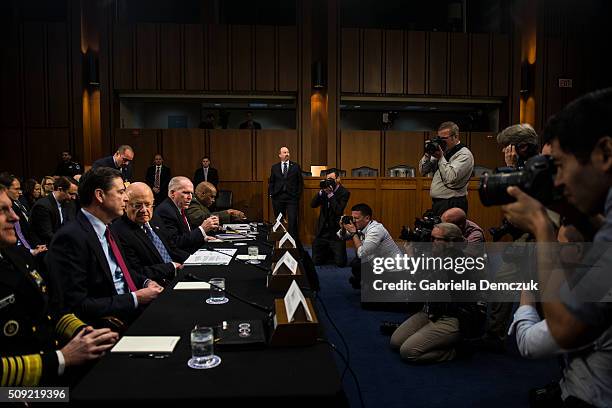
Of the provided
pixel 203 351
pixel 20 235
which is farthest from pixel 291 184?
pixel 203 351

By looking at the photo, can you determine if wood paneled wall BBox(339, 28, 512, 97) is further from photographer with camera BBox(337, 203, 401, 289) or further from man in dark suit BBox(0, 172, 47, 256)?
man in dark suit BBox(0, 172, 47, 256)

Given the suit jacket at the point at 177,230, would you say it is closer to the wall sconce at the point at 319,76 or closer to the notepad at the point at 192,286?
the notepad at the point at 192,286

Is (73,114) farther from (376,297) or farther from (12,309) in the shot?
(12,309)

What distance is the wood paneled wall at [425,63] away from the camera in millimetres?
9922

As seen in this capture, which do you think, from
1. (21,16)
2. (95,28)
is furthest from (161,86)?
(21,16)

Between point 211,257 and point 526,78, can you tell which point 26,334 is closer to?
point 211,257

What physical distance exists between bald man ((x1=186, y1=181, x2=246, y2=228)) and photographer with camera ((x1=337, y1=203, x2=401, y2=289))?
4.38 feet

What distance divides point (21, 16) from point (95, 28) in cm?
158

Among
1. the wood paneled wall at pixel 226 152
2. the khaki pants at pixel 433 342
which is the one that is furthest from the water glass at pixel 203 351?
the wood paneled wall at pixel 226 152

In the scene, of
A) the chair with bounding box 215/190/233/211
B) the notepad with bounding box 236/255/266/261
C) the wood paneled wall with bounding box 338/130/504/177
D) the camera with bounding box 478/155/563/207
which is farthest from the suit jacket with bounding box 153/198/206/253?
the wood paneled wall with bounding box 338/130/504/177

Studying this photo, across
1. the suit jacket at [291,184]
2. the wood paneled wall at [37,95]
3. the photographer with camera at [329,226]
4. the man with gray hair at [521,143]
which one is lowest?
the photographer with camera at [329,226]

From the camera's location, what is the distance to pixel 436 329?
3.18 m

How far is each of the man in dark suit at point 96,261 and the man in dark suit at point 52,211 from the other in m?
2.62

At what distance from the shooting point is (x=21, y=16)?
9.89 metres
